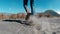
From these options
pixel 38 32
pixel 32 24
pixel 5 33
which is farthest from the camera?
pixel 32 24

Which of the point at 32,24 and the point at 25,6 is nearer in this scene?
the point at 32,24

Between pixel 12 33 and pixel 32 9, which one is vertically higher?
pixel 32 9

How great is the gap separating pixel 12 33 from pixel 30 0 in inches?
83.9

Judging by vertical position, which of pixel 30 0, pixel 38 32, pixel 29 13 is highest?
pixel 30 0

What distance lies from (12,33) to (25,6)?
7.17ft

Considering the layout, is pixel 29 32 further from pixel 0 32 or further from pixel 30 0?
pixel 30 0

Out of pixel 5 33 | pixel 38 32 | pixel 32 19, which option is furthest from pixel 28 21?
pixel 5 33

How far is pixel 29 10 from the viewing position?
18.5ft

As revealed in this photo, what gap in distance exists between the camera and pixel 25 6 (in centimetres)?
587

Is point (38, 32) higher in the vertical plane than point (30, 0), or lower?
lower

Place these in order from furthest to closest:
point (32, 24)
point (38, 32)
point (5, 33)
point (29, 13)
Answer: point (29, 13) → point (32, 24) → point (38, 32) → point (5, 33)

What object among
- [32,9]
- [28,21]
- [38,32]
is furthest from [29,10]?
[38,32]

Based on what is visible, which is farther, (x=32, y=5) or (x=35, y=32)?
(x=32, y=5)

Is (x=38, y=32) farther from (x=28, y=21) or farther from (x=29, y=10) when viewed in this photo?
(x=29, y=10)
